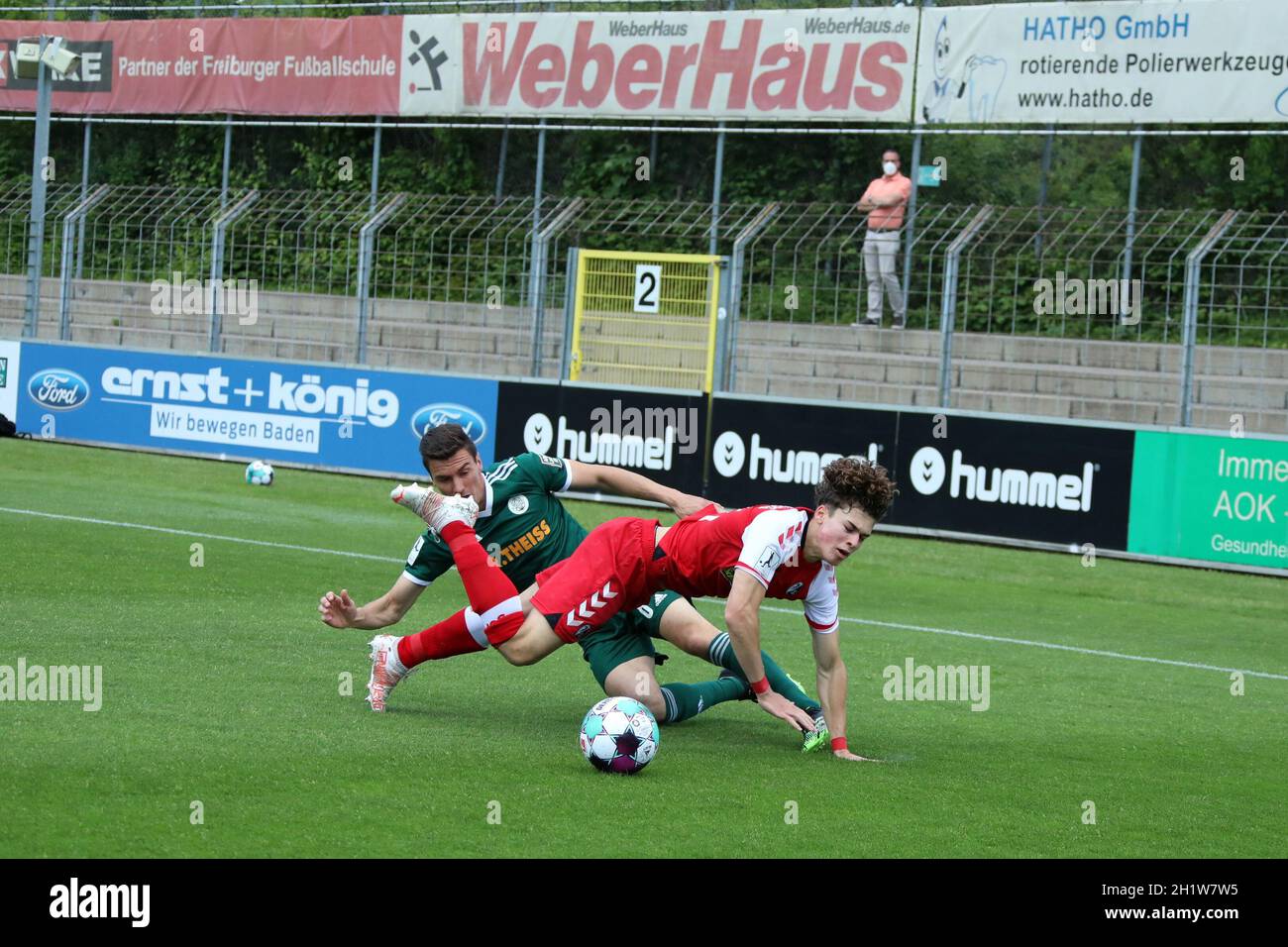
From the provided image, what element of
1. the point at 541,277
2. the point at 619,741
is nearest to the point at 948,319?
the point at 541,277

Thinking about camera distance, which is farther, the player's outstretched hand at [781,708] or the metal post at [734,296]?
the metal post at [734,296]

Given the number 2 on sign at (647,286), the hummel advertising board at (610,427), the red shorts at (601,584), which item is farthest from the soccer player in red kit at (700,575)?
the number 2 on sign at (647,286)

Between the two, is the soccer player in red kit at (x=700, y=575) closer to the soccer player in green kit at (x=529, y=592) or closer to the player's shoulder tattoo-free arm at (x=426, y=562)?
the soccer player in green kit at (x=529, y=592)

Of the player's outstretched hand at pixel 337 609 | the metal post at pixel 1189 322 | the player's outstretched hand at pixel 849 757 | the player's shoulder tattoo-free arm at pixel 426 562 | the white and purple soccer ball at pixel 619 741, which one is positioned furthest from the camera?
the metal post at pixel 1189 322

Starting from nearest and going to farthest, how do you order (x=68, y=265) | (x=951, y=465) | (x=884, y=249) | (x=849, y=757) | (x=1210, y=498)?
(x=849, y=757) → (x=1210, y=498) → (x=951, y=465) → (x=884, y=249) → (x=68, y=265)

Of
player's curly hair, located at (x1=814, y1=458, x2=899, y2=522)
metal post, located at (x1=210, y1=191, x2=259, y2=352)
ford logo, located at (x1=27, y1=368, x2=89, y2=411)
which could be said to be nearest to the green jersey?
player's curly hair, located at (x1=814, y1=458, x2=899, y2=522)

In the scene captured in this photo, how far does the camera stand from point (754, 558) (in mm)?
7527

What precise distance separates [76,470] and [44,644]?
40.1ft

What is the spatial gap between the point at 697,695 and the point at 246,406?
49.3 feet

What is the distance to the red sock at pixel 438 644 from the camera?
27.5 feet

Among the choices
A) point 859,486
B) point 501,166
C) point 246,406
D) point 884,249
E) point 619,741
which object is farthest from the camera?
point 501,166

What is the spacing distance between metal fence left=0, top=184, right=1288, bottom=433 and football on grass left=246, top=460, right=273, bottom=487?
226cm

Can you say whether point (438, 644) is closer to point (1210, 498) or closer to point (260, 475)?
point (1210, 498)

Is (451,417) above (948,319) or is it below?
below
